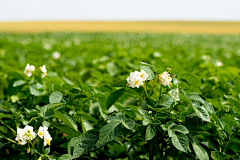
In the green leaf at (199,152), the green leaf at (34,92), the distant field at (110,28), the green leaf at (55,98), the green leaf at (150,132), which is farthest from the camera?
the distant field at (110,28)

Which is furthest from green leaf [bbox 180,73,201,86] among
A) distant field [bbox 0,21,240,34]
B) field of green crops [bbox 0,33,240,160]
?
distant field [bbox 0,21,240,34]

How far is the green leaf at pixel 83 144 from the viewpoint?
106 cm

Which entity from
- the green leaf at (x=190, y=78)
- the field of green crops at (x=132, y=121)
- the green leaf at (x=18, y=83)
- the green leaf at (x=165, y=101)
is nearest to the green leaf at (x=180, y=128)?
the field of green crops at (x=132, y=121)

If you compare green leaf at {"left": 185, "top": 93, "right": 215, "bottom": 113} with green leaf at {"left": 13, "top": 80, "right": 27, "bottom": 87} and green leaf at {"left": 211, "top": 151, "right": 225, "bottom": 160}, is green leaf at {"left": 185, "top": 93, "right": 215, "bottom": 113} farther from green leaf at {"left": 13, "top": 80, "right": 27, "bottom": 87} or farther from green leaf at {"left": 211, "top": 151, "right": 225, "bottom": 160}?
green leaf at {"left": 13, "top": 80, "right": 27, "bottom": 87}

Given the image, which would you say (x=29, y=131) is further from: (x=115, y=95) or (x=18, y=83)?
(x=18, y=83)

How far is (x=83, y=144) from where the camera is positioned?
109 cm

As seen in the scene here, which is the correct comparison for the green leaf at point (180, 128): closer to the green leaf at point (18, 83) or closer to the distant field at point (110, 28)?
the green leaf at point (18, 83)

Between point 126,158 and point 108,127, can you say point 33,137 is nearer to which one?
point 108,127

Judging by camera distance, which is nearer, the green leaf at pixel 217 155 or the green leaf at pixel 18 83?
the green leaf at pixel 217 155

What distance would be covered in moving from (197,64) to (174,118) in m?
1.24

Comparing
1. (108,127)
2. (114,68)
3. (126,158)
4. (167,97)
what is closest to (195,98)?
(167,97)

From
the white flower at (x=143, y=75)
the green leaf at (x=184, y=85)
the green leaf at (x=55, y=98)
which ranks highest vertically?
the white flower at (x=143, y=75)

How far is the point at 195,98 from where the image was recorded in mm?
1113

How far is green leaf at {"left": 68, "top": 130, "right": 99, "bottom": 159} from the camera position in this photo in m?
1.06
